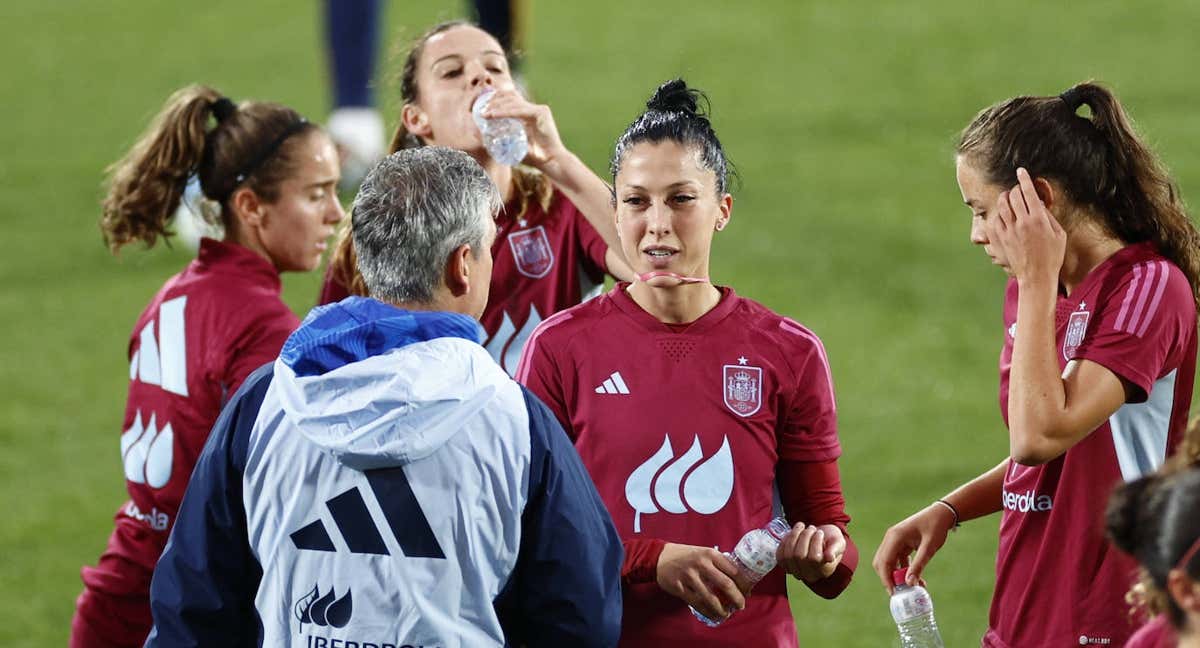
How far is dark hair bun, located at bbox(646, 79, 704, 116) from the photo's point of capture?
3572mm

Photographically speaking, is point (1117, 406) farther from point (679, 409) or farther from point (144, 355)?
point (144, 355)

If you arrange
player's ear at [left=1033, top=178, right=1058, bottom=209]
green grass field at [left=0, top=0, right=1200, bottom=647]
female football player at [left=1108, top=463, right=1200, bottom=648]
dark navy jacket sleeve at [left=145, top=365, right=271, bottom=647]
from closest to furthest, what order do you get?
1. female football player at [left=1108, top=463, right=1200, bottom=648]
2. dark navy jacket sleeve at [left=145, top=365, right=271, bottom=647]
3. player's ear at [left=1033, top=178, right=1058, bottom=209]
4. green grass field at [left=0, top=0, right=1200, bottom=647]

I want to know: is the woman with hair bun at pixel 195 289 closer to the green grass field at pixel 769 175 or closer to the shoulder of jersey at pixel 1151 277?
the shoulder of jersey at pixel 1151 277

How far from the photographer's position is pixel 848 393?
8.04 meters

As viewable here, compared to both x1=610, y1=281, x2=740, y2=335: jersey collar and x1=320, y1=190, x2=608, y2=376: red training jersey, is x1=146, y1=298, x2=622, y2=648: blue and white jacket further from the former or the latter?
x1=320, y1=190, x2=608, y2=376: red training jersey

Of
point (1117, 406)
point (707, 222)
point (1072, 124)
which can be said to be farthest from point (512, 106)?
point (1117, 406)

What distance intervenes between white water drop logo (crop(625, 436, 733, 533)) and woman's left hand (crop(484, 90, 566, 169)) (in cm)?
99

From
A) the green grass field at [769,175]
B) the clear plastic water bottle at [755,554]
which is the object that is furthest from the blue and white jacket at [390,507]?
the green grass field at [769,175]

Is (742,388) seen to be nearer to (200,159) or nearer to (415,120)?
(415,120)

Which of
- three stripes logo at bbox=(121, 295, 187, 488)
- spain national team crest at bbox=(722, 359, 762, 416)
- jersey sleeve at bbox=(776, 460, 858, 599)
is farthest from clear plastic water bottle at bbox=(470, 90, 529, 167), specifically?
jersey sleeve at bbox=(776, 460, 858, 599)

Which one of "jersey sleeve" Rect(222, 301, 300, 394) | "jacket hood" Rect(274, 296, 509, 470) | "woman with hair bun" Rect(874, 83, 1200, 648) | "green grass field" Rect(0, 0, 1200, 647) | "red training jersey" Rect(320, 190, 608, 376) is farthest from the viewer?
"green grass field" Rect(0, 0, 1200, 647)

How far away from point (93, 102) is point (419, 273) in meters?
10.8

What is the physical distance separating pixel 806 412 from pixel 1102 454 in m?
0.57

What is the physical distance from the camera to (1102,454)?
3254 millimetres
